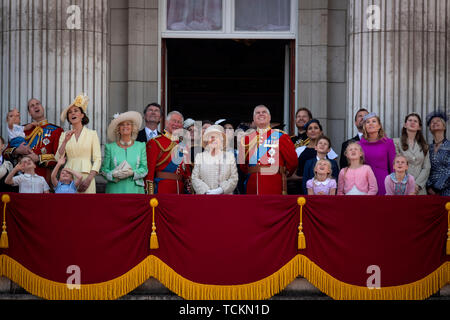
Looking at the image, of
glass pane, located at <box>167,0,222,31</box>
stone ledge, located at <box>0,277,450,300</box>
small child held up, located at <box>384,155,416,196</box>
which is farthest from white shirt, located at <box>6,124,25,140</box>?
small child held up, located at <box>384,155,416,196</box>

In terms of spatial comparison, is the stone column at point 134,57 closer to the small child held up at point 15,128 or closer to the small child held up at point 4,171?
the small child held up at point 15,128

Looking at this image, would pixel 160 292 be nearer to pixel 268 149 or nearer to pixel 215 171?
pixel 215 171

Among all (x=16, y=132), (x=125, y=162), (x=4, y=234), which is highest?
(x=16, y=132)

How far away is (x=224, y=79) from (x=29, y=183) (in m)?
11.9

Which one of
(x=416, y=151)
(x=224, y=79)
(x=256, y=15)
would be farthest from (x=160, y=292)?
(x=224, y=79)

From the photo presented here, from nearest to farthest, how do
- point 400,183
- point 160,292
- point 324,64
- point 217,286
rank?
point 217,286 < point 160,292 < point 400,183 < point 324,64

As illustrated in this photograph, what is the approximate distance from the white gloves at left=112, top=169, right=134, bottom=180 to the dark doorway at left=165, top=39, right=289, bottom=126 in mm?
8853

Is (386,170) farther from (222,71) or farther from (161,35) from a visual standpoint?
(222,71)

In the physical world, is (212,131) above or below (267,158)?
above

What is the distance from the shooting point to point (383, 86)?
12344 mm

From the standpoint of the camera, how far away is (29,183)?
10242 millimetres

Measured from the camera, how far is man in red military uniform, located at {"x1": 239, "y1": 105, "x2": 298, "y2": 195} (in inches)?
420

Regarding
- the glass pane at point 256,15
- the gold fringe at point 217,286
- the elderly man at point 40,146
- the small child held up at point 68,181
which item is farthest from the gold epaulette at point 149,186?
the glass pane at point 256,15

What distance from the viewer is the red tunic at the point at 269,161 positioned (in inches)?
420
